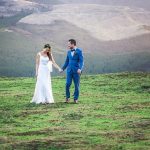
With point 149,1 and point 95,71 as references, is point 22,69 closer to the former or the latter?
point 95,71

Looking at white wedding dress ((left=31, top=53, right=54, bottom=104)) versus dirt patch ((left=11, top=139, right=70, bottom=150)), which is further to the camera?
white wedding dress ((left=31, top=53, right=54, bottom=104))

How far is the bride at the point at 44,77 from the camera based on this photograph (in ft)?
80.8

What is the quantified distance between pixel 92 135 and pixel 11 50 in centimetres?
6848

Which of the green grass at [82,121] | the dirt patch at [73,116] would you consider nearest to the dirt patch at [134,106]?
the green grass at [82,121]

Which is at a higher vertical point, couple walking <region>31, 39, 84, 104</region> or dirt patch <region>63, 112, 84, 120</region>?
couple walking <region>31, 39, 84, 104</region>

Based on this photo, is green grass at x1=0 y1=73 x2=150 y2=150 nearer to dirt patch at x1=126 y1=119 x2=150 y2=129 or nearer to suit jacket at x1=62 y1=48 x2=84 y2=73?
dirt patch at x1=126 y1=119 x2=150 y2=129

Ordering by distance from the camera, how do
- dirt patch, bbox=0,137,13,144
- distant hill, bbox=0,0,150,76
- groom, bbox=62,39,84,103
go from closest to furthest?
1. dirt patch, bbox=0,137,13,144
2. groom, bbox=62,39,84,103
3. distant hill, bbox=0,0,150,76

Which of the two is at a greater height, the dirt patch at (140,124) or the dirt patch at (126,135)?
the dirt patch at (140,124)

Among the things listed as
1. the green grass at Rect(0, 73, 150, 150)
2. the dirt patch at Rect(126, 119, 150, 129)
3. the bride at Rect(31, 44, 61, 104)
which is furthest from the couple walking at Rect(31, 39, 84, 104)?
the dirt patch at Rect(126, 119, 150, 129)

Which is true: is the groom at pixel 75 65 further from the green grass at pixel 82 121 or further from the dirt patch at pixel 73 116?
the dirt patch at pixel 73 116

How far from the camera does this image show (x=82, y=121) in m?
18.3

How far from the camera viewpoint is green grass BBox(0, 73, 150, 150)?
47.1 ft

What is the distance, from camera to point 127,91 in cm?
2958

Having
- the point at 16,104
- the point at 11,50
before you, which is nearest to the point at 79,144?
the point at 16,104
